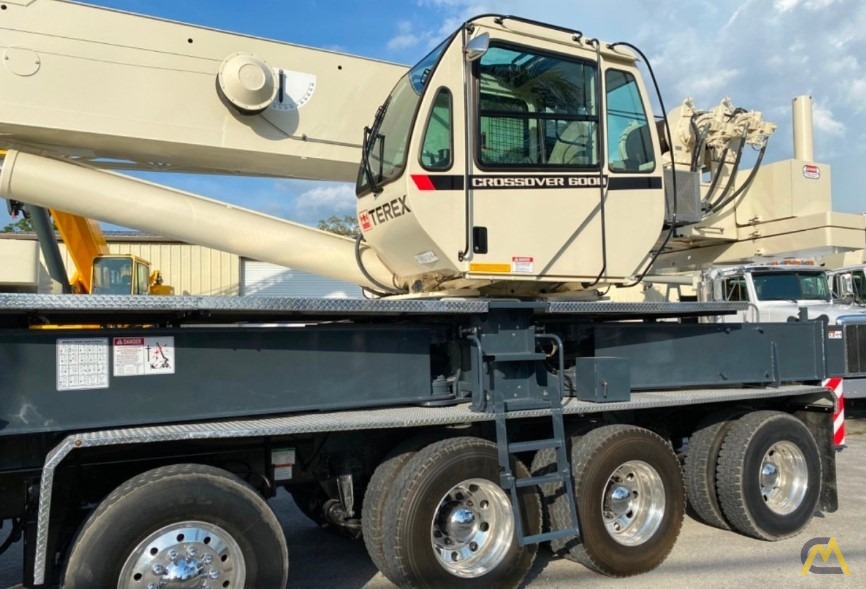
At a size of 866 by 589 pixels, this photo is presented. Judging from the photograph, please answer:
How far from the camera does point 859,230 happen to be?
22.9 ft

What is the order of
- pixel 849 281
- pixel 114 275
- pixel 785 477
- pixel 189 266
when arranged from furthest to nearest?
pixel 189 266 < pixel 849 281 < pixel 114 275 < pixel 785 477

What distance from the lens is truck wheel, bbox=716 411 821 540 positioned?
5.77 meters

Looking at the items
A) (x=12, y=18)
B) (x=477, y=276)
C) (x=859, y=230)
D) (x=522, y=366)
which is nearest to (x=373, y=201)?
(x=477, y=276)

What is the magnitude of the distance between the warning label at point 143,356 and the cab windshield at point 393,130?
1.82m

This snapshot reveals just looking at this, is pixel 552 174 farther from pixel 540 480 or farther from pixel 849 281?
pixel 849 281

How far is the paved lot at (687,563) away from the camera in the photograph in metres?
5.04

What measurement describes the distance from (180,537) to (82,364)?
1.01m

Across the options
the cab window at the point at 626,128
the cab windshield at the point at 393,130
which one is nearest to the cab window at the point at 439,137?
the cab windshield at the point at 393,130

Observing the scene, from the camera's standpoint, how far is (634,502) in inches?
210

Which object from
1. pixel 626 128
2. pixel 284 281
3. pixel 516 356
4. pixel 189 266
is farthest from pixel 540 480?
pixel 284 281

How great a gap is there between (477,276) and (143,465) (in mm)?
2271

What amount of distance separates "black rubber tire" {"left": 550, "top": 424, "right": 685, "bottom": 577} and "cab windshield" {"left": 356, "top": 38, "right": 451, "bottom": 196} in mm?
2331

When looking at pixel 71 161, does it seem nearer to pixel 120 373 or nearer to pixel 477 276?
pixel 120 373

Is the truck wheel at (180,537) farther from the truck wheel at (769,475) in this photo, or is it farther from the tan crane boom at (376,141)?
the truck wheel at (769,475)
